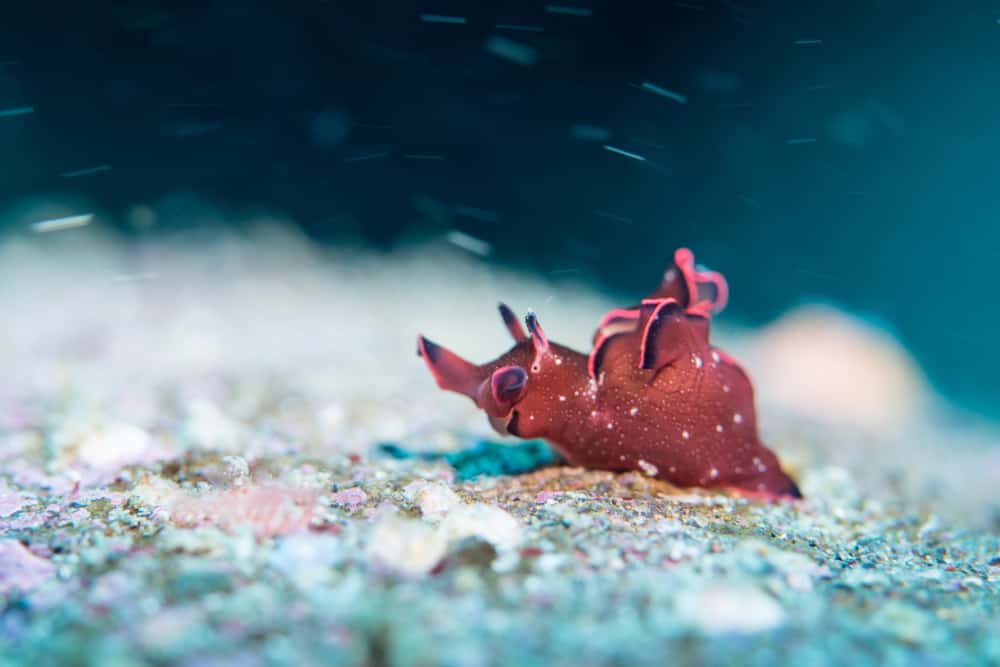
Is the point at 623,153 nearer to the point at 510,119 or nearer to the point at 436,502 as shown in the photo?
the point at 510,119

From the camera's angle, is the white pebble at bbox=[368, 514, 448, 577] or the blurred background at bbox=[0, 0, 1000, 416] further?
the blurred background at bbox=[0, 0, 1000, 416]

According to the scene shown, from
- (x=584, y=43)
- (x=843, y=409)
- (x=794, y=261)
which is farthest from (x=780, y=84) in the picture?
(x=843, y=409)

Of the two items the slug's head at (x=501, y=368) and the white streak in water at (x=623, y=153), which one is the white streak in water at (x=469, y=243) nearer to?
the white streak in water at (x=623, y=153)

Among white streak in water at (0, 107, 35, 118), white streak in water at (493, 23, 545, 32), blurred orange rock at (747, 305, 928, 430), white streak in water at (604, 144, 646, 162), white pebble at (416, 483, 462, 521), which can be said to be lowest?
blurred orange rock at (747, 305, 928, 430)

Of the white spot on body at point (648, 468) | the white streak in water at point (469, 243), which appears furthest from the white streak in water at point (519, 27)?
the white spot on body at point (648, 468)

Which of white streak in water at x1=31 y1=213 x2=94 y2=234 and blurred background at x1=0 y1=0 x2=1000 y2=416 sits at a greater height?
blurred background at x1=0 y1=0 x2=1000 y2=416

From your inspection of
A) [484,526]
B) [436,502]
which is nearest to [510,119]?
[436,502]

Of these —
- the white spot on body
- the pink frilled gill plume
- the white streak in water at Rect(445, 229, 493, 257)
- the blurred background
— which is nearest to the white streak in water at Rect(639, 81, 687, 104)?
the blurred background

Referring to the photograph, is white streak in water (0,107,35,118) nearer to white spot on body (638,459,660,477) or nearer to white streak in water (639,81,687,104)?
white streak in water (639,81,687,104)
